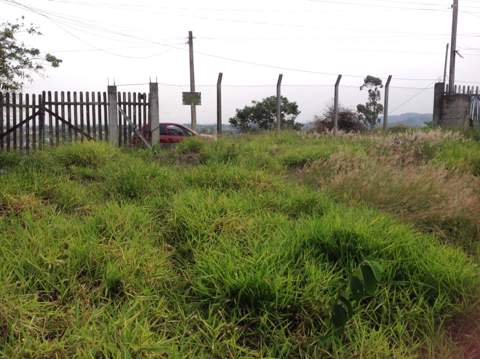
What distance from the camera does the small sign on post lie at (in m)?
14.6

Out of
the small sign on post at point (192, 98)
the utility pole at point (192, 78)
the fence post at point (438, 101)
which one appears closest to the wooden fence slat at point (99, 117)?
the small sign on post at point (192, 98)

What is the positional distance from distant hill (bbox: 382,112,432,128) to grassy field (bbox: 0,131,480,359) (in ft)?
40.8

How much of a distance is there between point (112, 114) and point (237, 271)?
7.82m

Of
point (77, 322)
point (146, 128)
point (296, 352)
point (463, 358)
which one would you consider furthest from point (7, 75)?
point (463, 358)

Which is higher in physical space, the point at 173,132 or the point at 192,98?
the point at 192,98

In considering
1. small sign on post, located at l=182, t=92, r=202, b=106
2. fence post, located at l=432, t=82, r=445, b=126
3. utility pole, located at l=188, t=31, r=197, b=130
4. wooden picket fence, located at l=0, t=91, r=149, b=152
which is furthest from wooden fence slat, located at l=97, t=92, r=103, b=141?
fence post, located at l=432, t=82, r=445, b=126

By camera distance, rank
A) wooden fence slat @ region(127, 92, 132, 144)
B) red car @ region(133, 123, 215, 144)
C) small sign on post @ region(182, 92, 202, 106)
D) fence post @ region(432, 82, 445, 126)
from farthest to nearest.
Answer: fence post @ region(432, 82, 445, 126), small sign on post @ region(182, 92, 202, 106), red car @ region(133, 123, 215, 144), wooden fence slat @ region(127, 92, 132, 144)

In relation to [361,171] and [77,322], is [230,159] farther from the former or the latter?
[77,322]

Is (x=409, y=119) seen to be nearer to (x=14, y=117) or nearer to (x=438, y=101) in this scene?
(x=438, y=101)

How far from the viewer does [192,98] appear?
577 inches

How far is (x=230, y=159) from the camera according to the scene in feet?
21.4

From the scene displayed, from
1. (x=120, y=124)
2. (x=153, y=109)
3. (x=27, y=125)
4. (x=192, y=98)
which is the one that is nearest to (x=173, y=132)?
(x=192, y=98)

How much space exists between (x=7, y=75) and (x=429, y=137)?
832 cm

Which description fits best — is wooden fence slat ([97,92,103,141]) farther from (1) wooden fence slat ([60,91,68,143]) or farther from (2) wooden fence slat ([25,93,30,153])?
(2) wooden fence slat ([25,93,30,153])
